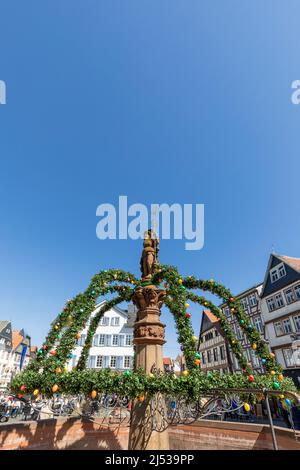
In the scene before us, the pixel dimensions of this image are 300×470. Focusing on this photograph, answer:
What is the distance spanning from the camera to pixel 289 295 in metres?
21.3

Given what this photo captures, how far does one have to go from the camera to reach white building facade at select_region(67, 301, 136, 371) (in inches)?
1074

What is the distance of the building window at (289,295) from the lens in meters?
20.9

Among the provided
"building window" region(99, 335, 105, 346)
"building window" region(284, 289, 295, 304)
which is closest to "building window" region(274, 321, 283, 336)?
"building window" region(284, 289, 295, 304)

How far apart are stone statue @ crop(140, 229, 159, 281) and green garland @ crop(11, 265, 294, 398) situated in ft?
1.30

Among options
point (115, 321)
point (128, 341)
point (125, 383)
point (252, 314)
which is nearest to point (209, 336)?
point (252, 314)

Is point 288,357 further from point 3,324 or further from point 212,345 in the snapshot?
point 3,324

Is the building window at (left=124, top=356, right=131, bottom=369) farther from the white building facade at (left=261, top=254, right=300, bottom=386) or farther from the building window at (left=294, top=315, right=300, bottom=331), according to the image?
the building window at (left=294, top=315, right=300, bottom=331)

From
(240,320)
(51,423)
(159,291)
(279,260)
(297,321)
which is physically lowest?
(51,423)
